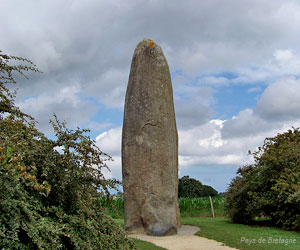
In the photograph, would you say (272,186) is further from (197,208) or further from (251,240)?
(197,208)

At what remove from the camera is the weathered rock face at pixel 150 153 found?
13.1 meters

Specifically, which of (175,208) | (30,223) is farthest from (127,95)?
(30,223)

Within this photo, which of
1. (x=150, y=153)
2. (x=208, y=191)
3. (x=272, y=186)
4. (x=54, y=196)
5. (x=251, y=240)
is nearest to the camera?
(x=54, y=196)

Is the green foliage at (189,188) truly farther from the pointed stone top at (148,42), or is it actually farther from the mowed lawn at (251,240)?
the pointed stone top at (148,42)

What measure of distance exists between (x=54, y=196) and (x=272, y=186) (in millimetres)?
13474

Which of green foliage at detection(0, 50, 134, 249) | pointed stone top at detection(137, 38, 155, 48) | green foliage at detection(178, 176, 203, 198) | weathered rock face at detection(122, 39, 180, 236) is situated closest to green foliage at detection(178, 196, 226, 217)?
green foliage at detection(178, 176, 203, 198)

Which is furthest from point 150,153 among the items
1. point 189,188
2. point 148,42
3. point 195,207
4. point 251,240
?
point 189,188

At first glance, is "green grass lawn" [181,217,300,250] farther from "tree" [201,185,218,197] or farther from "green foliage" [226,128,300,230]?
"tree" [201,185,218,197]

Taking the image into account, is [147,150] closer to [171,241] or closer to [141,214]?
[141,214]

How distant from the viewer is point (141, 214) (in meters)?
13.2

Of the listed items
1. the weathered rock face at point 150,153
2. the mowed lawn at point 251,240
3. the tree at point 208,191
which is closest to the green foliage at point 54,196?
the mowed lawn at point 251,240

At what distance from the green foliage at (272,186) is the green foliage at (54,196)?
11629mm

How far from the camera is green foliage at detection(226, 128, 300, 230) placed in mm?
15875

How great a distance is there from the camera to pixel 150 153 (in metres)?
13.4
